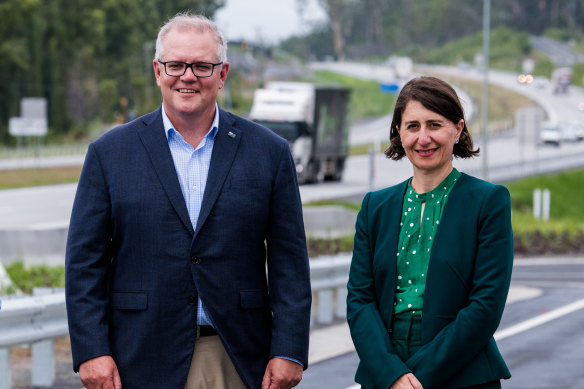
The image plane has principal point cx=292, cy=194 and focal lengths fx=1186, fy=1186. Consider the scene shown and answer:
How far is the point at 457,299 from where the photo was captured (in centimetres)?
429

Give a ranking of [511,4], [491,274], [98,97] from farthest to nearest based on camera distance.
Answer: [511,4]
[98,97]
[491,274]

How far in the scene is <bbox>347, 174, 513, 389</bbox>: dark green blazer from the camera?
4.23 meters

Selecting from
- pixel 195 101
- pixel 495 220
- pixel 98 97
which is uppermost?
pixel 195 101

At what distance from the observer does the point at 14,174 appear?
157 ft

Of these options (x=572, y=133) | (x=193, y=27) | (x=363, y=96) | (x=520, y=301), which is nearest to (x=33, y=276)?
(x=520, y=301)

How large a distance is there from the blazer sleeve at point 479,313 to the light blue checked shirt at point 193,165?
908mm

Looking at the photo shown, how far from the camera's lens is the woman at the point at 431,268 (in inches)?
167

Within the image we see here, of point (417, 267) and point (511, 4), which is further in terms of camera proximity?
point (511, 4)

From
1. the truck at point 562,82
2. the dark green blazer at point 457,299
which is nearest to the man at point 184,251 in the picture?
the dark green blazer at point 457,299

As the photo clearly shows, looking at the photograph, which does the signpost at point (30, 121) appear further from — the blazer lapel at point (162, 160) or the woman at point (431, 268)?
the woman at point (431, 268)

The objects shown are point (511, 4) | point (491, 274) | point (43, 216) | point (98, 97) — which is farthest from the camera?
point (511, 4)

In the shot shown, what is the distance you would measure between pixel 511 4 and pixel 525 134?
149 metres

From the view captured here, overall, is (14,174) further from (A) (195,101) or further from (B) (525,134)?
(A) (195,101)

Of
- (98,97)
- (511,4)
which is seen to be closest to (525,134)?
(98,97)
